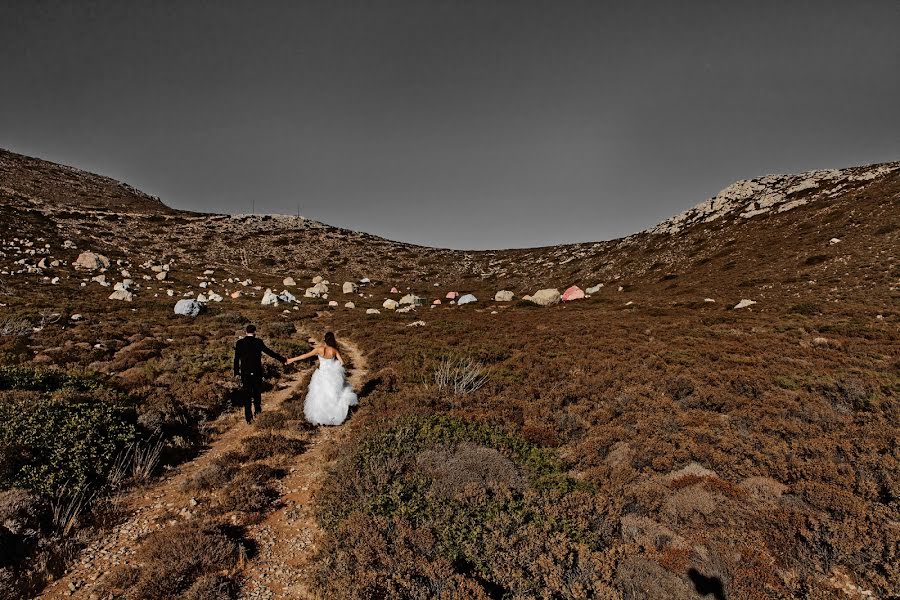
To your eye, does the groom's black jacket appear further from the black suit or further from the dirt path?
the dirt path

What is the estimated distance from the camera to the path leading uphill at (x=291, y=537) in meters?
5.46

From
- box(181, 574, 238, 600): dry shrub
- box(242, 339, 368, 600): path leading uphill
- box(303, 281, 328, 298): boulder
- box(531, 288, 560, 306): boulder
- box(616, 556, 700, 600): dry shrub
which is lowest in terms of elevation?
box(616, 556, 700, 600): dry shrub

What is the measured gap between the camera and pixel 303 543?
21.0 feet

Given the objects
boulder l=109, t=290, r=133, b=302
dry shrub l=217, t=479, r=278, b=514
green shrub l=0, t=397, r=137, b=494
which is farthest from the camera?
boulder l=109, t=290, r=133, b=302

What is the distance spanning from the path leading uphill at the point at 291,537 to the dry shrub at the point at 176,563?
1.34ft

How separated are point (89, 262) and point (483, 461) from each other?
5939 centimetres

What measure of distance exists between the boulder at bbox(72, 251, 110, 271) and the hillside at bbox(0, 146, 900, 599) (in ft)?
79.2

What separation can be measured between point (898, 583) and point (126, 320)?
3397 cm

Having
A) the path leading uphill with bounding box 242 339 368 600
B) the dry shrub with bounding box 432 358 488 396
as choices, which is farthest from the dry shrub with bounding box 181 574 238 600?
the dry shrub with bounding box 432 358 488 396

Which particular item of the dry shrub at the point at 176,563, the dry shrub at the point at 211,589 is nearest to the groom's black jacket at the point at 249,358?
the dry shrub at the point at 176,563

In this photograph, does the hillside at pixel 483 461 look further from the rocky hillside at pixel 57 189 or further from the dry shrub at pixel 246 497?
the rocky hillside at pixel 57 189

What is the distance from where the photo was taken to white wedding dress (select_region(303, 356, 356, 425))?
36.9ft

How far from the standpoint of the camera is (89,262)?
152ft

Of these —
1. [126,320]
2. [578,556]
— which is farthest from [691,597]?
[126,320]
